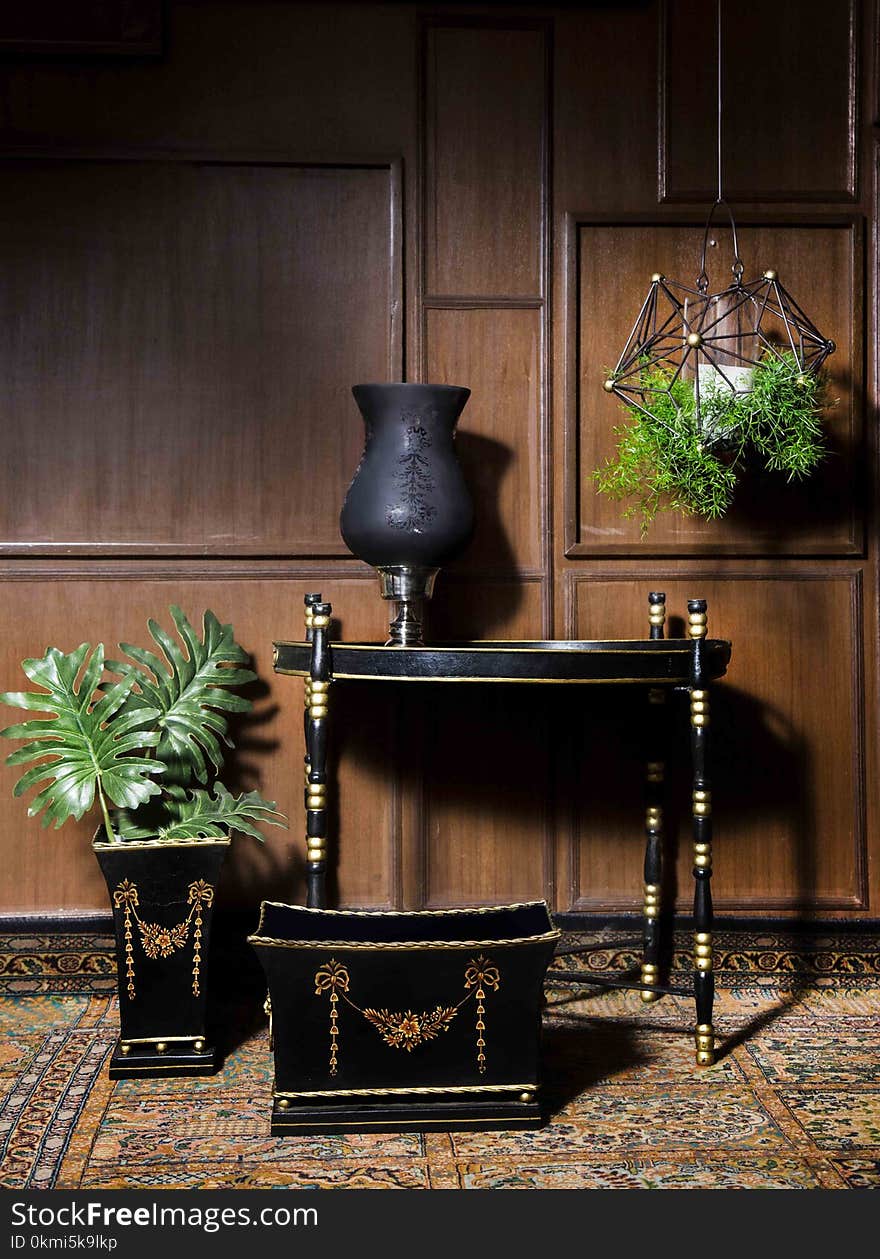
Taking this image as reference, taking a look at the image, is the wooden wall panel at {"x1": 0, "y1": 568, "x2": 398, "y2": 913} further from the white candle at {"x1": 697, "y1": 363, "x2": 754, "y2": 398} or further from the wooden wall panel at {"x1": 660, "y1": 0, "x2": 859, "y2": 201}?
the wooden wall panel at {"x1": 660, "y1": 0, "x2": 859, "y2": 201}

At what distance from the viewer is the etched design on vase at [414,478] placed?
2.72 metres

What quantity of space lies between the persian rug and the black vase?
3.26ft

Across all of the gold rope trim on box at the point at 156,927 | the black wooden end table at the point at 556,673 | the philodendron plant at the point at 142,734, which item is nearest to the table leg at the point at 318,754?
the black wooden end table at the point at 556,673

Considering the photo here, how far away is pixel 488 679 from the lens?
94.6 inches

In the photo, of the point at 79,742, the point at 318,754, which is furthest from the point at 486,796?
the point at 79,742

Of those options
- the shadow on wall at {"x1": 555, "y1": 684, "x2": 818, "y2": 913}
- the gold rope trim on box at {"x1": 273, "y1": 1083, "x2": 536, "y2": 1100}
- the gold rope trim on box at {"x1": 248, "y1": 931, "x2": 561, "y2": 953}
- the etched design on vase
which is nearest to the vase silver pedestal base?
the etched design on vase

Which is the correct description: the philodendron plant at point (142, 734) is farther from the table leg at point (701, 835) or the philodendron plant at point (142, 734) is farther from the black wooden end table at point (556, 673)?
the table leg at point (701, 835)

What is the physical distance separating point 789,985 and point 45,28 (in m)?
3.00

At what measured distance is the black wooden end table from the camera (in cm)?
240

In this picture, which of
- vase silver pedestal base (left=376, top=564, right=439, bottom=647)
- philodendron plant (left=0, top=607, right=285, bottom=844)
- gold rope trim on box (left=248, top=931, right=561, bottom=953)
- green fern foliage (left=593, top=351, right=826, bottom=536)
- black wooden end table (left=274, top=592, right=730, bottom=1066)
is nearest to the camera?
gold rope trim on box (left=248, top=931, right=561, bottom=953)

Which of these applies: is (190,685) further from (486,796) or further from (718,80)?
(718,80)

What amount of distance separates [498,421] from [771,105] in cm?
107

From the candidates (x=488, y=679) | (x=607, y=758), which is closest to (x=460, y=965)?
(x=488, y=679)

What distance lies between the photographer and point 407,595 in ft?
9.15
